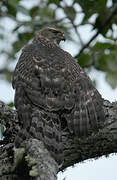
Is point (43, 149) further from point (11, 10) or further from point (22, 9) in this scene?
point (11, 10)

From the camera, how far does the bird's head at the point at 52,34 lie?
26.9ft

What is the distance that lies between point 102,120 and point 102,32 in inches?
53.0

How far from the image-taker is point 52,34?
8391 millimetres

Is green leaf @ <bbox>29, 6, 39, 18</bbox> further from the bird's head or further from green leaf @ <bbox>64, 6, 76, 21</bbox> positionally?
green leaf @ <bbox>64, 6, 76, 21</bbox>

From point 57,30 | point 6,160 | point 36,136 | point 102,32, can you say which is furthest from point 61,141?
point 57,30

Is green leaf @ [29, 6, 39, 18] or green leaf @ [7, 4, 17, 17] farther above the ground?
green leaf @ [29, 6, 39, 18]

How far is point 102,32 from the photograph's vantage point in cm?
665

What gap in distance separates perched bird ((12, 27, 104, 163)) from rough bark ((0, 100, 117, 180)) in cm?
10

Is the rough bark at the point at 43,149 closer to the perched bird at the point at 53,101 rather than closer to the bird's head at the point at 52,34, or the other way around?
→ the perched bird at the point at 53,101

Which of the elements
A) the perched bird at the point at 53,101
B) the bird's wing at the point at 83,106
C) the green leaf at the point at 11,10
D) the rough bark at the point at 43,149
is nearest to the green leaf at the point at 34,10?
the green leaf at the point at 11,10

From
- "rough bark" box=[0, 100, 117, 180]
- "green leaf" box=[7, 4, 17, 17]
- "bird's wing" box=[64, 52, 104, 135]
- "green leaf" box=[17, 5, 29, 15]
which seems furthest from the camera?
"green leaf" box=[7, 4, 17, 17]

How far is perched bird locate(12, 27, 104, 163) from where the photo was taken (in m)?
5.54

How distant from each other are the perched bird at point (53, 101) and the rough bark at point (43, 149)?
0.32 feet

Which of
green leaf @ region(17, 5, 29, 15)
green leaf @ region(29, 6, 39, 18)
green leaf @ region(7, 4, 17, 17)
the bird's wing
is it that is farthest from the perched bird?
green leaf @ region(29, 6, 39, 18)
